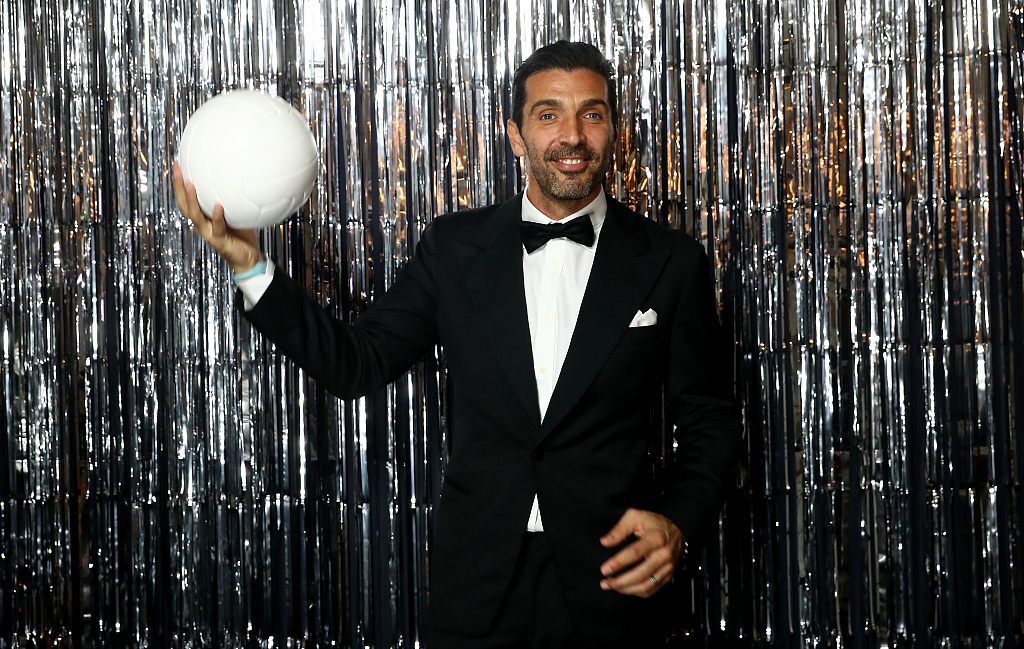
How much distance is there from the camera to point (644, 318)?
1598 mm

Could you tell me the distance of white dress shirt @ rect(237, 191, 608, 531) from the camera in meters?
1.58

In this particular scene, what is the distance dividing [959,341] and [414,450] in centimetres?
126

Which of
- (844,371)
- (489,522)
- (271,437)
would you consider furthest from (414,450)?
(844,371)

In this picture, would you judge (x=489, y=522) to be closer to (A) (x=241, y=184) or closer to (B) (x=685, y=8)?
(A) (x=241, y=184)

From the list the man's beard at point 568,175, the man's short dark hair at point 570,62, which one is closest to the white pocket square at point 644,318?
the man's beard at point 568,175

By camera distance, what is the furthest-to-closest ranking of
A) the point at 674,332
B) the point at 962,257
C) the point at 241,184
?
the point at 962,257, the point at 674,332, the point at 241,184

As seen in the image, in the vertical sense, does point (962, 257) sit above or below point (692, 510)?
above

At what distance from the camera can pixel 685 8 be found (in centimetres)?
208

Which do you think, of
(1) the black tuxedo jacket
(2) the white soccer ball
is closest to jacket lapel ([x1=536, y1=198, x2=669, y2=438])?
(1) the black tuxedo jacket

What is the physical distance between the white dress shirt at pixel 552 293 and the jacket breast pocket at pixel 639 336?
9 cm

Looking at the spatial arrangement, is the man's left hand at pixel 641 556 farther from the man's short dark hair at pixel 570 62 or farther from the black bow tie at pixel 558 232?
the man's short dark hair at pixel 570 62

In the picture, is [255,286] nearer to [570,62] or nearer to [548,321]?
[548,321]

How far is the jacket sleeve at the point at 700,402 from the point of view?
5.11 feet

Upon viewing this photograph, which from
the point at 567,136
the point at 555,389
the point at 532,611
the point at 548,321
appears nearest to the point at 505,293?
the point at 548,321
